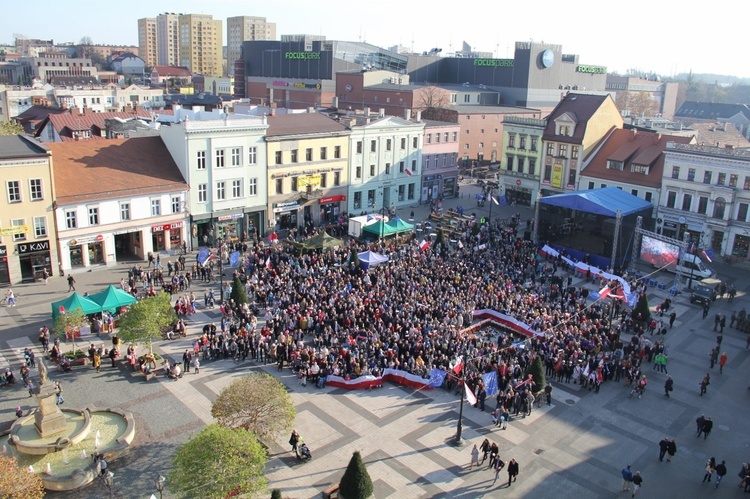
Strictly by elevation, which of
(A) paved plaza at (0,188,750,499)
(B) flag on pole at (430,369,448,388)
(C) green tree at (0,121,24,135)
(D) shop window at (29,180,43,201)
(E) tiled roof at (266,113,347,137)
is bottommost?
(A) paved plaza at (0,188,750,499)

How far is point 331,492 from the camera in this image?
2083 cm

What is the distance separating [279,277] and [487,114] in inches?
2167

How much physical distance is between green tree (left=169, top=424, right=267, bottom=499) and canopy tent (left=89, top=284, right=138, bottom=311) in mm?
17861

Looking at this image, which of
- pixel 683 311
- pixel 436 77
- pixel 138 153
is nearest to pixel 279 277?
pixel 138 153

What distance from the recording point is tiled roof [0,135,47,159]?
128 feet

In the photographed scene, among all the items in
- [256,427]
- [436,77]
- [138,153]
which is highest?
[436,77]

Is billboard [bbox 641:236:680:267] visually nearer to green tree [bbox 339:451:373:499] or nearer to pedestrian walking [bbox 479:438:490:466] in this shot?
pedestrian walking [bbox 479:438:490:466]

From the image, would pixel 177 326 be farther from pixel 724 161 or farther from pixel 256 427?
pixel 724 161

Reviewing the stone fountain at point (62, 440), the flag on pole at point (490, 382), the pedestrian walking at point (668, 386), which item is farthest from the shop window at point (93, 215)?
the pedestrian walking at point (668, 386)

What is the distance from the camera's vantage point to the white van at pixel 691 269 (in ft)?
145

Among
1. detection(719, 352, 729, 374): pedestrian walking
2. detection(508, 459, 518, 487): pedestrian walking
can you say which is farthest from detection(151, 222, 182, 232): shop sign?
detection(719, 352, 729, 374): pedestrian walking

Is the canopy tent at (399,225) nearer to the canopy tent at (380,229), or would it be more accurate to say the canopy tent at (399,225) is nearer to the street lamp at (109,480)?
the canopy tent at (380,229)

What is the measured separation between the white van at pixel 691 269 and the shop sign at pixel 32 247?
4355 centimetres

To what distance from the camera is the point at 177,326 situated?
33781 millimetres
